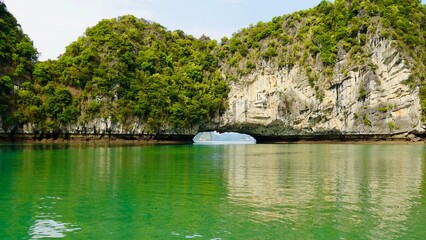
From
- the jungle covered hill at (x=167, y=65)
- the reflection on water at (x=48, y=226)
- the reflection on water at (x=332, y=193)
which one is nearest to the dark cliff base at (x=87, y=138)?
the jungle covered hill at (x=167, y=65)

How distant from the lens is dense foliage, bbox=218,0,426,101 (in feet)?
201

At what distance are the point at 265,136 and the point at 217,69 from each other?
14.3m

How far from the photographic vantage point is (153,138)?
2478 inches

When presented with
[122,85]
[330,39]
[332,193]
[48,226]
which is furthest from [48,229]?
[330,39]

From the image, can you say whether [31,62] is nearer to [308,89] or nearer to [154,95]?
[154,95]

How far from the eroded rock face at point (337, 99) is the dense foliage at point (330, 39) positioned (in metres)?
0.88

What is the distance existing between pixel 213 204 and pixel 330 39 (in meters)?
57.0

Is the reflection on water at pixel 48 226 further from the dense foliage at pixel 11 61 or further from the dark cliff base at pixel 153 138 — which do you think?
the dark cliff base at pixel 153 138

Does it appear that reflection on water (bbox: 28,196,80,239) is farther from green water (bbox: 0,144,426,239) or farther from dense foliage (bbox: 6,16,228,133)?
dense foliage (bbox: 6,16,228,133)

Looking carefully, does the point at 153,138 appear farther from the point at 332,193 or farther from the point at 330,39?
the point at 332,193

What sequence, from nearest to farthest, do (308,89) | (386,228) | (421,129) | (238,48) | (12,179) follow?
(386,228) < (12,179) < (421,129) < (308,89) < (238,48)

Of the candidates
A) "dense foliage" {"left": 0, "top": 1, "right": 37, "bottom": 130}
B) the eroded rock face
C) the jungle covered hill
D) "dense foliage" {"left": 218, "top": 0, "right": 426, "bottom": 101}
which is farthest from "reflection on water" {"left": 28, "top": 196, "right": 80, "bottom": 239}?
"dense foliage" {"left": 218, "top": 0, "right": 426, "bottom": 101}

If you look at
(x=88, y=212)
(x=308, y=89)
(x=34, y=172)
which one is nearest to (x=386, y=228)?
(x=88, y=212)

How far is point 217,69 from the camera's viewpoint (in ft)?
234
